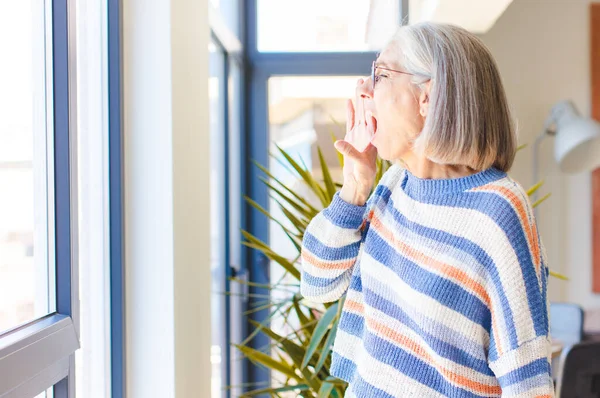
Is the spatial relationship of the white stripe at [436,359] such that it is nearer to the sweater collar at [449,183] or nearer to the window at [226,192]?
the sweater collar at [449,183]

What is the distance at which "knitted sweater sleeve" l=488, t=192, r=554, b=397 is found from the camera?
102 centimetres

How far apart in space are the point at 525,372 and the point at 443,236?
0.82ft

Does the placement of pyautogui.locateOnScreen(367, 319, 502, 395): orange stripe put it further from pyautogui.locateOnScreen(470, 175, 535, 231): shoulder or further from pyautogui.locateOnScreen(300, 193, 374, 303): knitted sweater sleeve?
pyautogui.locateOnScreen(470, 175, 535, 231): shoulder

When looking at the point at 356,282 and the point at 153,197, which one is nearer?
the point at 356,282

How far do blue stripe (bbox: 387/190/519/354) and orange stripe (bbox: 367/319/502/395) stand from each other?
0.06 meters

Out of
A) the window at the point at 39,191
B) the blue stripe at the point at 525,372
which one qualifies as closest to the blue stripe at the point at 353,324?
the blue stripe at the point at 525,372

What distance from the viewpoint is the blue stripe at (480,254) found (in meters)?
1.03

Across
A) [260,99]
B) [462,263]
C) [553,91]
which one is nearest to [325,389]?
[462,263]

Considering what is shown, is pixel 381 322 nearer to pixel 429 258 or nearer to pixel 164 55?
pixel 429 258

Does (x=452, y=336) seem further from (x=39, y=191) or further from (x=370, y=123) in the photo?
(x=39, y=191)

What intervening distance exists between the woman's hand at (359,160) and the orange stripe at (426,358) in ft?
0.79

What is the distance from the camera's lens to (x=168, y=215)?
1518 mm

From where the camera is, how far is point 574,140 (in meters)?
3.35

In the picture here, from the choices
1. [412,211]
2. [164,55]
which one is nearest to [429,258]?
[412,211]
